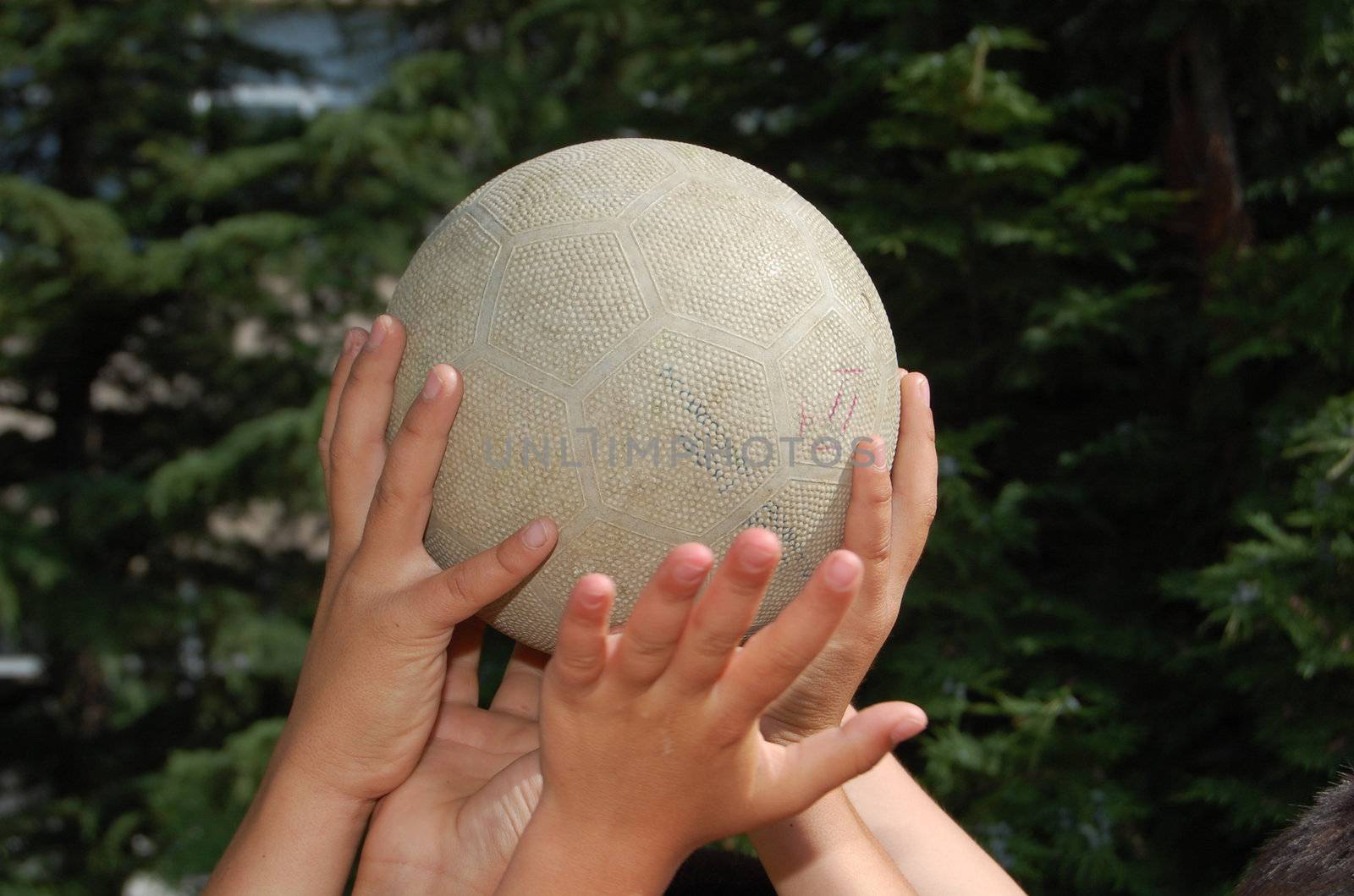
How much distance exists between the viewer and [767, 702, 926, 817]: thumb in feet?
5.13

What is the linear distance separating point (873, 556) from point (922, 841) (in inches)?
29.8

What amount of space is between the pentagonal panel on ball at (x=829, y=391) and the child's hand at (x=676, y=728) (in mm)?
430

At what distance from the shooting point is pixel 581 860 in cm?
160

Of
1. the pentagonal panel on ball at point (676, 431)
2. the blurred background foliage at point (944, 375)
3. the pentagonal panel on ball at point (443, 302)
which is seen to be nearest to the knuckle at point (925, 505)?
the pentagonal panel on ball at point (676, 431)

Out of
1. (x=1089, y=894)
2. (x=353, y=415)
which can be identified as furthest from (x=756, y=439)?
(x=1089, y=894)

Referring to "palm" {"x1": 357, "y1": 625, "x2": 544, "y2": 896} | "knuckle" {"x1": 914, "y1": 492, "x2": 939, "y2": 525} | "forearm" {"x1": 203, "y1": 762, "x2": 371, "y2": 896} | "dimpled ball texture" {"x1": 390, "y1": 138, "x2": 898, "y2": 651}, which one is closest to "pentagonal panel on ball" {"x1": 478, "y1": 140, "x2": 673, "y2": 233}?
"dimpled ball texture" {"x1": 390, "y1": 138, "x2": 898, "y2": 651}

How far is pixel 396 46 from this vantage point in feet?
30.9

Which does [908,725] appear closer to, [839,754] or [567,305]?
[839,754]

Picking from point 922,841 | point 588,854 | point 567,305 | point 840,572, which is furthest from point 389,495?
point 922,841

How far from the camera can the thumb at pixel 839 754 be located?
5.13ft

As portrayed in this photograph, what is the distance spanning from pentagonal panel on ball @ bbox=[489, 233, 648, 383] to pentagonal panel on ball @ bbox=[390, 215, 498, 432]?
62 mm

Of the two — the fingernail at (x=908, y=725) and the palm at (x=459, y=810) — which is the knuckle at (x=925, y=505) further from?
the palm at (x=459, y=810)

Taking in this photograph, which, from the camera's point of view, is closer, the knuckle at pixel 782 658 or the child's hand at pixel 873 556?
the knuckle at pixel 782 658

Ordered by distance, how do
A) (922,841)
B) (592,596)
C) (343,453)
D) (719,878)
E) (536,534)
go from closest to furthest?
(592,596) → (536,534) → (343,453) → (922,841) → (719,878)
